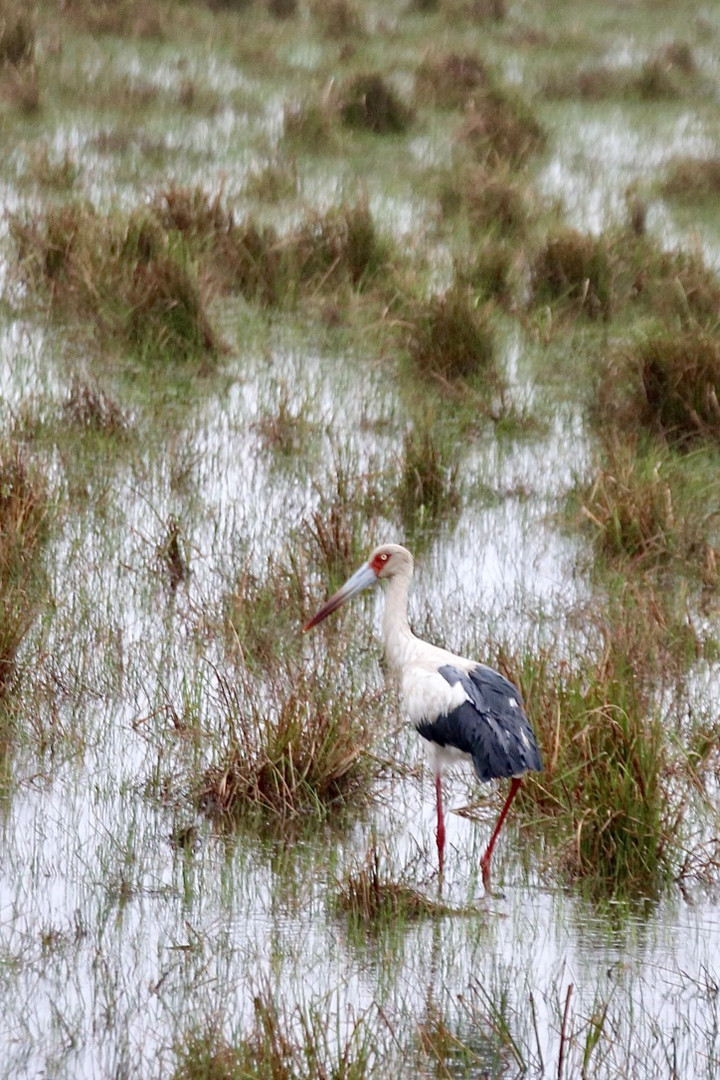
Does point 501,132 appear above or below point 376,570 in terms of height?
above

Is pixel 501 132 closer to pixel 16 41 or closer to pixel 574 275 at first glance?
pixel 16 41

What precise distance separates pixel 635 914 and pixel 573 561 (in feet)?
8.77

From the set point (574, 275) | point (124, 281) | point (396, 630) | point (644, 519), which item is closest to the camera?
point (396, 630)

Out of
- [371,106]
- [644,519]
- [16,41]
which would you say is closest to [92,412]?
[644,519]

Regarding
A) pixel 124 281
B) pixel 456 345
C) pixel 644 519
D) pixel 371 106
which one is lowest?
pixel 644 519

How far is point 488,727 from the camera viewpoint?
4.69 metres

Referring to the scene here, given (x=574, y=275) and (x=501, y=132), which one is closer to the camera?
(x=574, y=275)

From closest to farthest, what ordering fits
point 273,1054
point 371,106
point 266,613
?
point 273,1054, point 266,613, point 371,106

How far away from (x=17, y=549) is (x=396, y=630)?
1.61m

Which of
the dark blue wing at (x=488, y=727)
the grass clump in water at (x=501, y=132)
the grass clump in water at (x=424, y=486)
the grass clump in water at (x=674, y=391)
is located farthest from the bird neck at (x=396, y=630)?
the grass clump in water at (x=501, y=132)

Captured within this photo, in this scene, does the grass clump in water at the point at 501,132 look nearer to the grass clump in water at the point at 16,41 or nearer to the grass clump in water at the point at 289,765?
the grass clump in water at the point at 16,41

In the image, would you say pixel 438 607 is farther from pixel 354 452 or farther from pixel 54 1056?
pixel 54 1056

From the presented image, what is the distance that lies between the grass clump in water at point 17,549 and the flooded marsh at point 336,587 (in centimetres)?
2

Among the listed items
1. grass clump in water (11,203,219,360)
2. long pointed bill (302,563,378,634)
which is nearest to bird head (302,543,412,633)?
long pointed bill (302,563,378,634)
